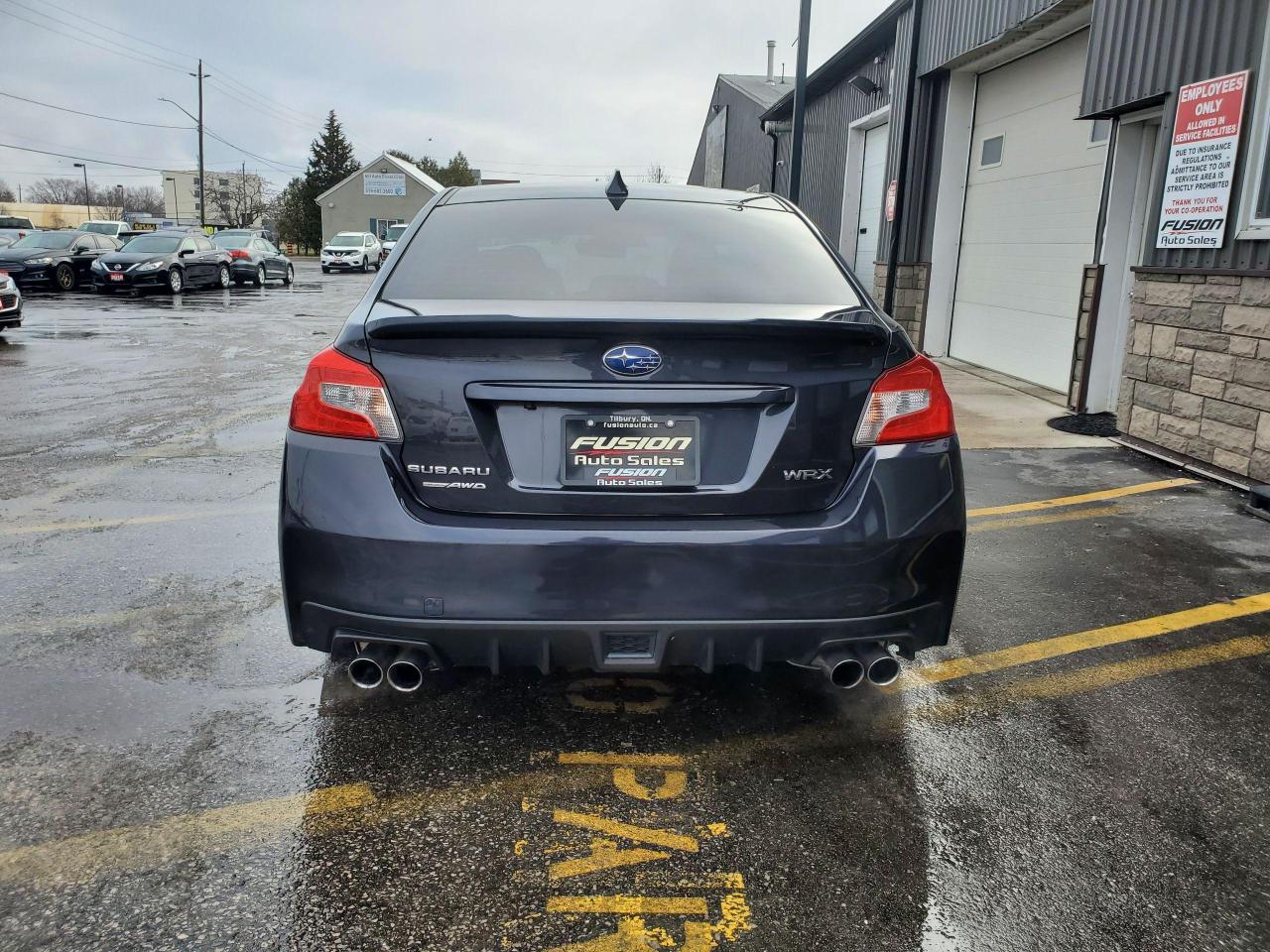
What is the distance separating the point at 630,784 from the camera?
9.08ft

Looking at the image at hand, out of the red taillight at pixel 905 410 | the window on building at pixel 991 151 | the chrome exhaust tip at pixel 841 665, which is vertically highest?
the window on building at pixel 991 151

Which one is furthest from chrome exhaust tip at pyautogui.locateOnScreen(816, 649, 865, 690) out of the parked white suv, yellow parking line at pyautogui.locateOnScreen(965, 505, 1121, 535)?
the parked white suv

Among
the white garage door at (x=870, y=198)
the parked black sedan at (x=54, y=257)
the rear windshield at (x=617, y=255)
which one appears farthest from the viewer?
the parked black sedan at (x=54, y=257)

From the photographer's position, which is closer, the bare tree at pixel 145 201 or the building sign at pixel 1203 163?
the building sign at pixel 1203 163

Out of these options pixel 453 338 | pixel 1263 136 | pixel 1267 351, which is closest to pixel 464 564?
pixel 453 338

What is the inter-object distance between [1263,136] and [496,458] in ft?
19.4

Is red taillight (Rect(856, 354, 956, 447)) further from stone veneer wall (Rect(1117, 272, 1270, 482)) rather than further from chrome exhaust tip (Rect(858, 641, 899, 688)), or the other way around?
stone veneer wall (Rect(1117, 272, 1270, 482))

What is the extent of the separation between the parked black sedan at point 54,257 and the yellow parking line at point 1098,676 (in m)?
25.4

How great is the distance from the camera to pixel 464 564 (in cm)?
254

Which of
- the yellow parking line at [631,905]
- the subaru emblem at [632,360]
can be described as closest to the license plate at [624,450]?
the subaru emblem at [632,360]

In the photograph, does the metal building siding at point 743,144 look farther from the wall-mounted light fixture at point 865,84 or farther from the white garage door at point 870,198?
the wall-mounted light fixture at point 865,84

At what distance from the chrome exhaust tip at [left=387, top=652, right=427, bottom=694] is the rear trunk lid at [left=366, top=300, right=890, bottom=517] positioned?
1.39 feet

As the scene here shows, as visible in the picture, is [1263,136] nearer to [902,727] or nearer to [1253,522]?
[1253,522]

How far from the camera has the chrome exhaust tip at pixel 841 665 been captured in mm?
2705
